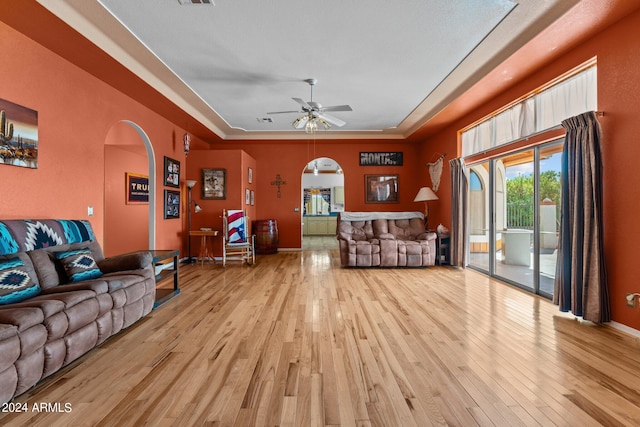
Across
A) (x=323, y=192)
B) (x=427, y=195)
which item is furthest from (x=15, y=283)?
(x=323, y=192)

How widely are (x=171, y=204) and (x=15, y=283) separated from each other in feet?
12.5

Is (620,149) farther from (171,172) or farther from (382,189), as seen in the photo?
(171,172)

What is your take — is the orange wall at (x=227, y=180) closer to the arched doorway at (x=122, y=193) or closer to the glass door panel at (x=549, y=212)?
the arched doorway at (x=122, y=193)

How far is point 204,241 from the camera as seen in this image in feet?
21.3

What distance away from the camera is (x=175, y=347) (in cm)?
251

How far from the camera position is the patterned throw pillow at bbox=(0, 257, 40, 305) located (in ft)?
7.15

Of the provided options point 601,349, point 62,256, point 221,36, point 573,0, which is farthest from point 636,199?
point 62,256

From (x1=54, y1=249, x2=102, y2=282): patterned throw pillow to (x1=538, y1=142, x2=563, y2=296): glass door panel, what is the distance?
510 centimetres

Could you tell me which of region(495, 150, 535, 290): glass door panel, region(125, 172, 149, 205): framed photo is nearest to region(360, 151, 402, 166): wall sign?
region(495, 150, 535, 290): glass door panel

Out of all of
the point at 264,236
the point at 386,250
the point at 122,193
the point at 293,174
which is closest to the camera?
the point at 386,250

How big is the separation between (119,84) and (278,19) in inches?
102

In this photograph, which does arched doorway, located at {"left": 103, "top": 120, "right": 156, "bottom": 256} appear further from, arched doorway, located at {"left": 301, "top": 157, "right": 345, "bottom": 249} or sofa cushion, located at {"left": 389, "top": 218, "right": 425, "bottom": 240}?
arched doorway, located at {"left": 301, "top": 157, "right": 345, "bottom": 249}

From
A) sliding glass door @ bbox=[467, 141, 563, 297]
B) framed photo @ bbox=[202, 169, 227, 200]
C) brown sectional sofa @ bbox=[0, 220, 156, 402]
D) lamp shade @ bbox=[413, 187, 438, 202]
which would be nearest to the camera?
brown sectional sofa @ bbox=[0, 220, 156, 402]

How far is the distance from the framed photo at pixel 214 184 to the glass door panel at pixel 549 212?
5.80 meters
